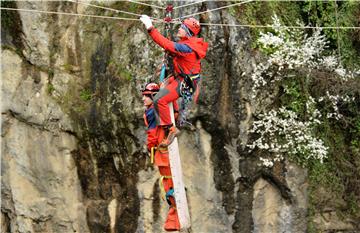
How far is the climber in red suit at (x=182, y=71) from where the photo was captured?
682 cm

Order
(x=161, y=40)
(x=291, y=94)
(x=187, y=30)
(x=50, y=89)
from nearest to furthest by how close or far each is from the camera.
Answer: (x=161, y=40) → (x=187, y=30) → (x=291, y=94) → (x=50, y=89)

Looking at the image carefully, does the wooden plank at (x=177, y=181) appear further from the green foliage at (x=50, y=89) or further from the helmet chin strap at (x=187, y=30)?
the green foliage at (x=50, y=89)

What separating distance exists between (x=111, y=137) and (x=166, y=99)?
3023 millimetres

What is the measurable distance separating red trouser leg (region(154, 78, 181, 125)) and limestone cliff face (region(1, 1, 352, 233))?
7.84ft

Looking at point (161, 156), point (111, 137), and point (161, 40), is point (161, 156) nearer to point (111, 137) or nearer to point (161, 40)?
point (161, 40)

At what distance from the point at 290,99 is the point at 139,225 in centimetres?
280

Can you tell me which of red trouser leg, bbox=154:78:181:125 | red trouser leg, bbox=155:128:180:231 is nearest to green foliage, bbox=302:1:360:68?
red trouser leg, bbox=154:78:181:125

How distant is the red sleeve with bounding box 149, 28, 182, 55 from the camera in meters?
6.42

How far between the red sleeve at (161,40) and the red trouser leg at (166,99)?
1.51ft

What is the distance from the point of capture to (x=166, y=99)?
689 cm

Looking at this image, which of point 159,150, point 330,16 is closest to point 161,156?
point 159,150

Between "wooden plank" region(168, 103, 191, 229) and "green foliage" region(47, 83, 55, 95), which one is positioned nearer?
"wooden plank" region(168, 103, 191, 229)

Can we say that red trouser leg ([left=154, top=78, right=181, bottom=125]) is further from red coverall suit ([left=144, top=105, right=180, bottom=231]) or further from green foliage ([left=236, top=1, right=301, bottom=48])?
green foliage ([left=236, top=1, right=301, bottom=48])

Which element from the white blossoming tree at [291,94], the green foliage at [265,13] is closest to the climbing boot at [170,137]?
the white blossoming tree at [291,94]
